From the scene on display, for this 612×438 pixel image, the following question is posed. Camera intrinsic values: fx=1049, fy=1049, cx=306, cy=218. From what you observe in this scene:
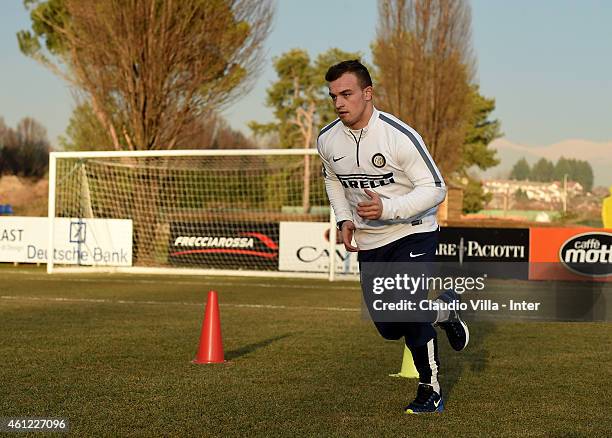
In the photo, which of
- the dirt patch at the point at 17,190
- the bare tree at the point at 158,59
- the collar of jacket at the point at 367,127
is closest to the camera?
the collar of jacket at the point at 367,127

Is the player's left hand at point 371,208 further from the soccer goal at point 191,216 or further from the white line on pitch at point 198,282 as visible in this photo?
the soccer goal at point 191,216

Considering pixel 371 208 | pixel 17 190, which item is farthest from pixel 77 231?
pixel 17 190

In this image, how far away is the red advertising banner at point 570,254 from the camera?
23375 mm

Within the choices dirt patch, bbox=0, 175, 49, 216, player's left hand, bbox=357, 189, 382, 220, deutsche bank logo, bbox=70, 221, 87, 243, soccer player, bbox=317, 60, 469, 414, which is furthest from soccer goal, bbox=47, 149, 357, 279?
dirt patch, bbox=0, 175, 49, 216

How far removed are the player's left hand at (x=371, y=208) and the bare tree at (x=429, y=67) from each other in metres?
35.1

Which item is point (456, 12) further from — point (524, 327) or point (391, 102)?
point (524, 327)

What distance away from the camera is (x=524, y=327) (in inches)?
521

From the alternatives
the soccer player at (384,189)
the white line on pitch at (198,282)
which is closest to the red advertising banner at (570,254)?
the white line on pitch at (198,282)

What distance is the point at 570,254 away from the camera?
932 inches

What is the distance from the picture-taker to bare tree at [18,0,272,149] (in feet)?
104

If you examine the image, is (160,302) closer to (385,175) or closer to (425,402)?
(425,402)

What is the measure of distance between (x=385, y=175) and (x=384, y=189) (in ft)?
0.34

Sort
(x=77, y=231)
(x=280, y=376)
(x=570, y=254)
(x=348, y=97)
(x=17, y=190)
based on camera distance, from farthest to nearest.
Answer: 1. (x=17, y=190)
2. (x=77, y=231)
3. (x=570, y=254)
4. (x=280, y=376)
5. (x=348, y=97)

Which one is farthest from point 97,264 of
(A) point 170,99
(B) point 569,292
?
(B) point 569,292
